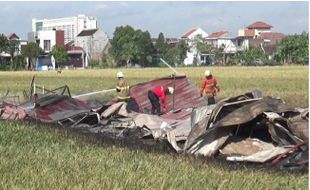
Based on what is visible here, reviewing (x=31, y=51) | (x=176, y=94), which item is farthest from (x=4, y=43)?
(x=176, y=94)

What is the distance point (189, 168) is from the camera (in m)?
7.13

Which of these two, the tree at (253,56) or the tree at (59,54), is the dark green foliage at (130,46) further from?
the tree at (253,56)

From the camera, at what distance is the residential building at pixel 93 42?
111062 millimetres

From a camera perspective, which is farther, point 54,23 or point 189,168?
point 54,23

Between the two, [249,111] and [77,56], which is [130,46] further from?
[249,111]

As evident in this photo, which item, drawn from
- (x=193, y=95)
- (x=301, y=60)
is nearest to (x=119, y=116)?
(x=193, y=95)

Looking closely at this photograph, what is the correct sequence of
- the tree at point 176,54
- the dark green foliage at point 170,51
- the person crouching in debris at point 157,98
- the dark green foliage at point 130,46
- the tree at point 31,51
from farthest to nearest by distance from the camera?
the dark green foliage at point 170,51
the tree at point 176,54
the dark green foliage at point 130,46
the tree at point 31,51
the person crouching in debris at point 157,98

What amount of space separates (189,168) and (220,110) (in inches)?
103

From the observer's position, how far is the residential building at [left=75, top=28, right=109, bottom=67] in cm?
11106

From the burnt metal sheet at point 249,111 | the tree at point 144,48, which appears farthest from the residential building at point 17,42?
the burnt metal sheet at point 249,111

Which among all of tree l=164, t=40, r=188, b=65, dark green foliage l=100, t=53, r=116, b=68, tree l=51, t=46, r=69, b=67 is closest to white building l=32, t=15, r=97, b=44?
dark green foliage l=100, t=53, r=116, b=68

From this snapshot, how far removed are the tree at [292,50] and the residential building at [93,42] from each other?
113 feet

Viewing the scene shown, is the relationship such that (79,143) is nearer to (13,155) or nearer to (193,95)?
(13,155)

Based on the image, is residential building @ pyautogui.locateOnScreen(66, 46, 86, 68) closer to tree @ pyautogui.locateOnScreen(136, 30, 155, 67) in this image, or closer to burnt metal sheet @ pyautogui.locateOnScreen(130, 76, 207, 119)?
tree @ pyautogui.locateOnScreen(136, 30, 155, 67)
